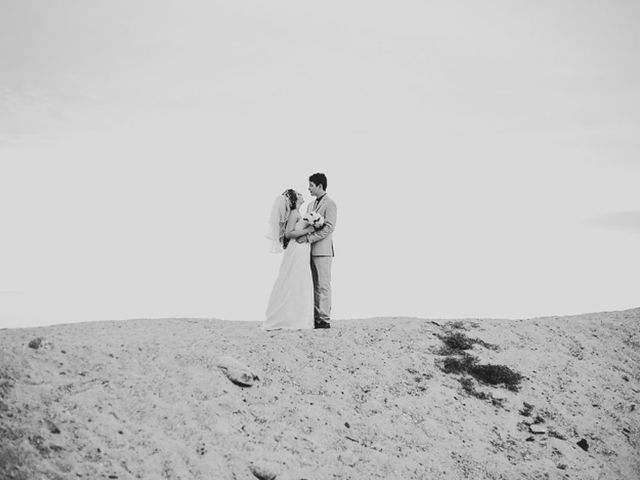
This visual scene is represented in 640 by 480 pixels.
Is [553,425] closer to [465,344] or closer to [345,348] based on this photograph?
[465,344]

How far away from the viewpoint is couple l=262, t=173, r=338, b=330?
11.7 metres

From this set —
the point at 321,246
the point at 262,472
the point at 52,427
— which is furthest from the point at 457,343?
the point at 52,427

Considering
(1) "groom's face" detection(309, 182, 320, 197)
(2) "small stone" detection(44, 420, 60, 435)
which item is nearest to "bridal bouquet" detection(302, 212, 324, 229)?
(1) "groom's face" detection(309, 182, 320, 197)

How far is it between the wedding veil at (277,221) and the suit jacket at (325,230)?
67cm

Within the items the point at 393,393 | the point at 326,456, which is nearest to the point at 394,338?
the point at 393,393

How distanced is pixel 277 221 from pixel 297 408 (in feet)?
15.5

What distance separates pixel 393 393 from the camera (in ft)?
32.3

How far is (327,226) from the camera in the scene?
11836mm

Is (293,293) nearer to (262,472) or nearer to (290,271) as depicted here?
(290,271)

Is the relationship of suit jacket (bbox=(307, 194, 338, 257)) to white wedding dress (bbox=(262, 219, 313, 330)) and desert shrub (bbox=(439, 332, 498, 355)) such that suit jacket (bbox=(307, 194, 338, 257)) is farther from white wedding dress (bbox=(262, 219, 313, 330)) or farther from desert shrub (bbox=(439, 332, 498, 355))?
desert shrub (bbox=(439, 332, 498, 355))

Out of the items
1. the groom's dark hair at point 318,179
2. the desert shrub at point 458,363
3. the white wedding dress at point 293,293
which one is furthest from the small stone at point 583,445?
the groom's dark hair at point 318,179

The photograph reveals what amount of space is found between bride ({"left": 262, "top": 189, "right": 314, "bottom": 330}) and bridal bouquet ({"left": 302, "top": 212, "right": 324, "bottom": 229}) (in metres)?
0.23

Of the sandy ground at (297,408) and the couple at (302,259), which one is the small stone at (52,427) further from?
the couple at (302,259)

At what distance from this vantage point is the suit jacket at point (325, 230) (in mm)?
11812
